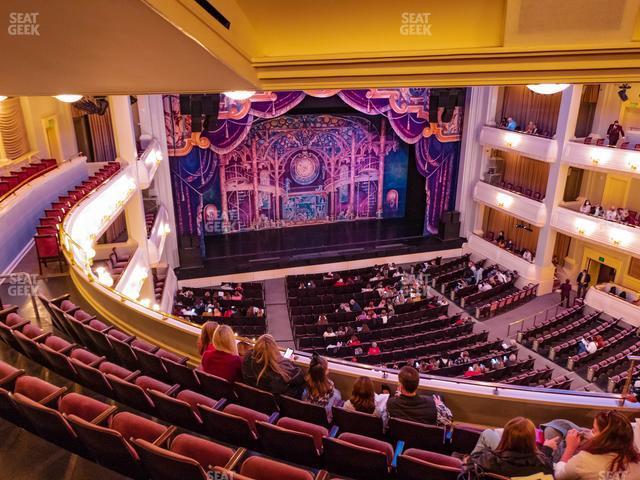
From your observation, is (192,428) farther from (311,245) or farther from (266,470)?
(311,245)

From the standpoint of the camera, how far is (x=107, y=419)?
342 centimetres

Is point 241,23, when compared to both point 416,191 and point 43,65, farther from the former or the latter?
point 416,191

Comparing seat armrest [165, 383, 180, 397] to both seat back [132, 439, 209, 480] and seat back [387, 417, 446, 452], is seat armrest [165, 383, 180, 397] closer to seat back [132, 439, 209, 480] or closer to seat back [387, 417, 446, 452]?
seat back [132, 439, 209, 480]

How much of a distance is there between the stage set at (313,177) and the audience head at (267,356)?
12.2 metres

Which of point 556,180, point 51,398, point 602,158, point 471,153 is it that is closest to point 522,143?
point 556,180

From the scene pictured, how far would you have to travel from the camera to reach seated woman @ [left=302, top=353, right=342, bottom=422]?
13.0ft

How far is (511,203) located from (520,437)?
15.3 m

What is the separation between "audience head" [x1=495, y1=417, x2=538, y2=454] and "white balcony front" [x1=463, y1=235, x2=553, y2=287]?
46.6 ft

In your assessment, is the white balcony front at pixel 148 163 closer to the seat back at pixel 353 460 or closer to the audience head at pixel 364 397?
the audience head at pixel 364 397

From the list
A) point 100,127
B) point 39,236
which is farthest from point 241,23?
point 100,127

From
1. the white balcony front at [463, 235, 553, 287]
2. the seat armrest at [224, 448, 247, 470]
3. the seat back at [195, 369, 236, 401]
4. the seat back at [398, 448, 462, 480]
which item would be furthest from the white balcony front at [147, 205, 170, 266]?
the white balcony front at [463, 235, 553, 287]

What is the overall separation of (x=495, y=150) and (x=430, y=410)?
16.6 meters

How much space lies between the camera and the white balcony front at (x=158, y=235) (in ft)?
38.8

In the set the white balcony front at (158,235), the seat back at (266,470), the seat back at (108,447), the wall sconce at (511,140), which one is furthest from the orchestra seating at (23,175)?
the wall sconce at (511,140)
